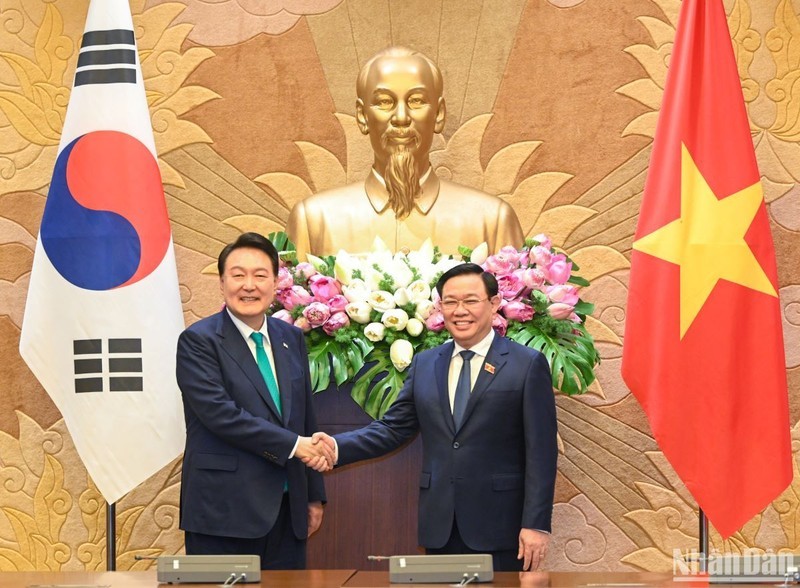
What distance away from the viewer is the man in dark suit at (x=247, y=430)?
10.7 ft

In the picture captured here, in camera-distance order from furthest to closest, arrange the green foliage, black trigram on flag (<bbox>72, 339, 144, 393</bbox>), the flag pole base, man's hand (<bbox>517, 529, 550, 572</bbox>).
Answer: the flag pole base → black trigram on flag (<bbox>72, 339, 144, 393</bbox>) → the green foliage → man's hand (<bbox>517, 529, 550, 572</bbox>)

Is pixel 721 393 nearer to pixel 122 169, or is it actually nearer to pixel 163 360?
pixel 163 360

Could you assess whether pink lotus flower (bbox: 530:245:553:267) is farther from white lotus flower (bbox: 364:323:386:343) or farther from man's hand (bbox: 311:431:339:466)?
man's hand (bbox: 311:431:339:466)

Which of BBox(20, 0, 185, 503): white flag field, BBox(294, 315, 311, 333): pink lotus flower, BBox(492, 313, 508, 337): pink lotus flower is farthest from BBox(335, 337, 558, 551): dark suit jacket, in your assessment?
BBox(20, 0, 185, 503): white flag field

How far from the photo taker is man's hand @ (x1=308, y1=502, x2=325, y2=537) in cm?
349

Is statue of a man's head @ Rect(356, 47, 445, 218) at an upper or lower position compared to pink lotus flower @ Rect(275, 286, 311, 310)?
upper

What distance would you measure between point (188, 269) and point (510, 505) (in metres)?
2.43

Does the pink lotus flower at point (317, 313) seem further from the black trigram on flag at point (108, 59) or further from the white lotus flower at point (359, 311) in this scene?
the black trigram on flag at point (108, 59)

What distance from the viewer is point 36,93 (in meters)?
5.27

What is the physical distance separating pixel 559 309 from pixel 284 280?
966 millimetres

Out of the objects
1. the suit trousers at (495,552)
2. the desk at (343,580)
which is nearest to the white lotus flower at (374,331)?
the suit trousers at (495,552)

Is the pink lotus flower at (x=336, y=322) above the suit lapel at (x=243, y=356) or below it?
above

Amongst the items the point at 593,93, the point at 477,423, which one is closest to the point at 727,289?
the point at 477,423

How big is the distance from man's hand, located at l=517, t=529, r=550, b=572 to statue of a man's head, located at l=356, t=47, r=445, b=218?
6.42ft
